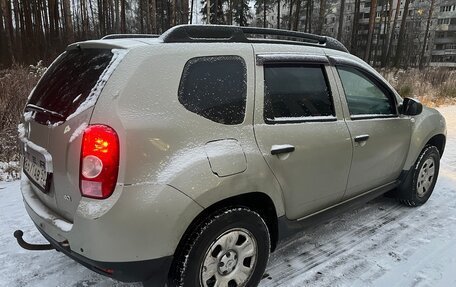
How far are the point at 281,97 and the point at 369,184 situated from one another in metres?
1.49

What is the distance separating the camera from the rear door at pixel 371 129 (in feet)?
10.9

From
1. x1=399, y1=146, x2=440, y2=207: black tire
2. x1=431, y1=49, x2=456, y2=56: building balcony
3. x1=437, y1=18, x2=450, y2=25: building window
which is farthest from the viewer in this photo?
x1=437, y1=18, x2=450, y2=25: building window

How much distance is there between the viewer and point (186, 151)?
2174mm

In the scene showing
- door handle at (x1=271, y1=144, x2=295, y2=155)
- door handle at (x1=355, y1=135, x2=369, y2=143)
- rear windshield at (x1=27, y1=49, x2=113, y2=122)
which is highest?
rear windshield at (x1=27, y1=49, x2=113, y2=122)

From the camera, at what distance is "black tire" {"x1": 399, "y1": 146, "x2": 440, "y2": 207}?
14.0ft

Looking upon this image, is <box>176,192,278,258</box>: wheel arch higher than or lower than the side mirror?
lower

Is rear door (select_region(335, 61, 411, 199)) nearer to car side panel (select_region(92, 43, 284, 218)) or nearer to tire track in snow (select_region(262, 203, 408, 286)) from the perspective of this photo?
tire track in snow (select_region(262, 203, 408, 286))

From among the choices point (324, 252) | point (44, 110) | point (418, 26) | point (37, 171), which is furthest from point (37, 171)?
point (418, 26)

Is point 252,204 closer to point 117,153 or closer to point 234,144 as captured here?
point 234,144

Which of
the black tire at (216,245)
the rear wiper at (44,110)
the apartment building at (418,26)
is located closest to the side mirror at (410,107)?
the black tire at (216,245)

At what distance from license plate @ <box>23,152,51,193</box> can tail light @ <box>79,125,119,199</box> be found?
464mm

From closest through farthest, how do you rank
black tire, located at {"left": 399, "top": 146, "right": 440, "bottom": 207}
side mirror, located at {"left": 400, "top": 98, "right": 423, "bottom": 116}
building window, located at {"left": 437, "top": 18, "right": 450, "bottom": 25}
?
1. side mirror, located at {"left": 400, "top": 98, "right": 423, "bottom": 116}
2. black tire, located at {"left": 399, "top": 146, "right": 440, "bottom": 207}
3. building window, located at {"left": 437, "top": 18, "right": 450, "bottom": 25}

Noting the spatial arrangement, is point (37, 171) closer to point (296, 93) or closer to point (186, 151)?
point (186, 151)

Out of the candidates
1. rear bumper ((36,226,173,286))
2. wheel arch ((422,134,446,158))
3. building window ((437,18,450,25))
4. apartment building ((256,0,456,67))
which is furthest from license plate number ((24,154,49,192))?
building window ((437,18,450,25))
